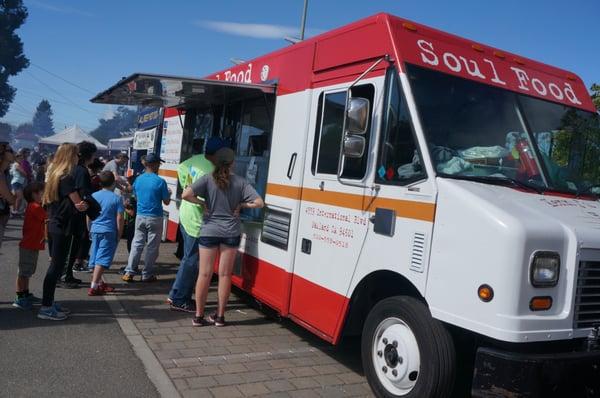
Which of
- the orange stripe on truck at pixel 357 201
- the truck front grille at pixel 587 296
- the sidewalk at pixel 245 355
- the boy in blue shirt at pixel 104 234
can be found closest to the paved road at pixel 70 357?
the sidewalk at pixel 245 355

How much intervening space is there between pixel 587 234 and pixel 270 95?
3.62 m

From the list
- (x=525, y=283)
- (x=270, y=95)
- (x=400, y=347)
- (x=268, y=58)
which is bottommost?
(x=400, y=347)

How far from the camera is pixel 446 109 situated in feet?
13.2

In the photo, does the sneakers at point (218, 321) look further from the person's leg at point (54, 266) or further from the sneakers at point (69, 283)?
the sneakers at point (69, 283)

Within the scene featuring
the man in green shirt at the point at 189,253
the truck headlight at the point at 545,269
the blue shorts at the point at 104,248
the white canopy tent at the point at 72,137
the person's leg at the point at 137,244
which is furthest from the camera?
the white canopy tent at the point at 72,137

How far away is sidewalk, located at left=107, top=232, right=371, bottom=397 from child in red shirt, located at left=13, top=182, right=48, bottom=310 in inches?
41.9

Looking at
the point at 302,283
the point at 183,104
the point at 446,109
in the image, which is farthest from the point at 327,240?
the point at 183,104

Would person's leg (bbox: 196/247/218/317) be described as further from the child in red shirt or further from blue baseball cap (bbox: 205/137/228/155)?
the child in red shirt

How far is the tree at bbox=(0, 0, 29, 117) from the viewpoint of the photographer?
190 feet

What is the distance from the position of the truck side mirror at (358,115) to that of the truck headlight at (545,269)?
5.27 feet

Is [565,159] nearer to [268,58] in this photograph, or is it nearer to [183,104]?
[268,58]

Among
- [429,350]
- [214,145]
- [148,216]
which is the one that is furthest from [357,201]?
[148,216]

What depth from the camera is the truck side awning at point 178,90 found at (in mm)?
5785

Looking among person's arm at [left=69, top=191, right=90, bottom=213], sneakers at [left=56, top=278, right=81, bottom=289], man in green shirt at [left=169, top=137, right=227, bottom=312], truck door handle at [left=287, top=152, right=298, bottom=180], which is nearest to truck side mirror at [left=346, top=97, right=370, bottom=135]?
truck door handle at [left=287, top=152, right=298, bottom=180]
